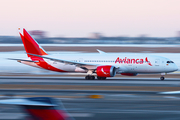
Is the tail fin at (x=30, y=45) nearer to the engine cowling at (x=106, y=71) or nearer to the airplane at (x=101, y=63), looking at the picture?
the airplane at (x=101, y=63)

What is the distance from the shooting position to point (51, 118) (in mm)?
6609

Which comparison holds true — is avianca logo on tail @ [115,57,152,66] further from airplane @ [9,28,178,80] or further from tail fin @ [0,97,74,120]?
tail fin @ [0,97,74,120]

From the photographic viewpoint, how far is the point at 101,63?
36.2 meters

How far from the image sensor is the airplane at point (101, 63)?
113ft

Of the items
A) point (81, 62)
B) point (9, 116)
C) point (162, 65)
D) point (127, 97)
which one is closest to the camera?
point (9, 116)

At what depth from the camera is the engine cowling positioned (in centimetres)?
3362

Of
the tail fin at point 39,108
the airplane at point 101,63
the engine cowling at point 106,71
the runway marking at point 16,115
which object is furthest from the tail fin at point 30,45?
the tail fin at point 39,108

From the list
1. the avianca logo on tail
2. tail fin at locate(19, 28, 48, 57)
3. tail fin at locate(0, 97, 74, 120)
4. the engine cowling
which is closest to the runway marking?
tail fin at locate(0, 97, 74, 120)

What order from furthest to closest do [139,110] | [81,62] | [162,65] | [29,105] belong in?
[81,62] < [162,65] < [139,110] < [29,105]

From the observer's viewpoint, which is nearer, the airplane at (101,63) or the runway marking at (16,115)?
the runway marking at (16,115)

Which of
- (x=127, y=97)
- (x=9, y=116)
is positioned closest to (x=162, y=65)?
(x=127, y=97)

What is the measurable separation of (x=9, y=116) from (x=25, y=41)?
88.2 ft

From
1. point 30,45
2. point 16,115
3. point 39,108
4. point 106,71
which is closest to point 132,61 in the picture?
point 106,71

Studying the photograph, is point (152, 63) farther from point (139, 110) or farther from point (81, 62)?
point (139, 110)
